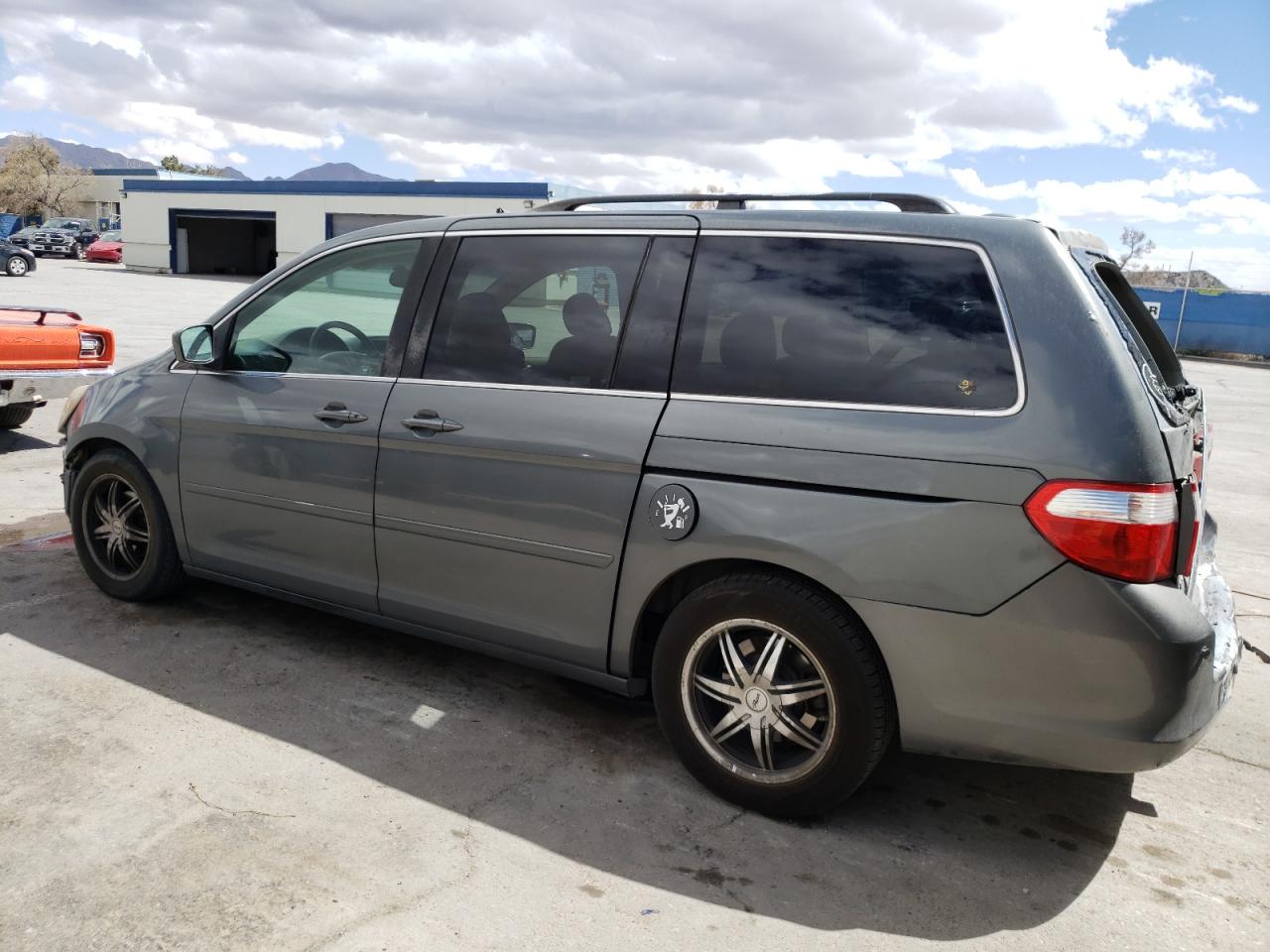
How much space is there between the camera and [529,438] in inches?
135

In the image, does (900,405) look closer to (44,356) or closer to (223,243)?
(44,356)

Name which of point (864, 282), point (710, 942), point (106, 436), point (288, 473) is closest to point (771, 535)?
point (864, 282)

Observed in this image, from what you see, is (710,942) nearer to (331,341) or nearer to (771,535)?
(771,535)

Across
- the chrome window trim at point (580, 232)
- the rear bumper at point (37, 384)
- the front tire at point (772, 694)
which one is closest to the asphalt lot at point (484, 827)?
the front tire at point (772, 694)

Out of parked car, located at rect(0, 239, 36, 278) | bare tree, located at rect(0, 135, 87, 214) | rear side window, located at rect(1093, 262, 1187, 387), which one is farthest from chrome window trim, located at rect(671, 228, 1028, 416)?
bare tree, located at rect(0, 135, 87, 214)

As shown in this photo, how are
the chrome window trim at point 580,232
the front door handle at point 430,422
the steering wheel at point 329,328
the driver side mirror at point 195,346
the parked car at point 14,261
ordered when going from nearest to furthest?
the chrome window trim at point 580,232 < the front door handle at point 430,422 < the steering wheel at point 329,328 < the driver side mirror at point 195,346 < the parked car at point 14,261

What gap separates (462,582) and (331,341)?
1.26 m

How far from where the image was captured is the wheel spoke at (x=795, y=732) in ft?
10.0

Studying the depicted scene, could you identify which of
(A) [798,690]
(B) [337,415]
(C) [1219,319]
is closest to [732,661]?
(A) [798,690]

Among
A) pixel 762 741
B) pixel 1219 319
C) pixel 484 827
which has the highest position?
pixel 1219 319

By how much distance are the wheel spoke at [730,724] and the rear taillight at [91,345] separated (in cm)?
679

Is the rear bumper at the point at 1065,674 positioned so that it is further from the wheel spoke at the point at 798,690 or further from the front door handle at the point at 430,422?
the front door handle at the point at 430,422

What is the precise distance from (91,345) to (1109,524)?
7.82 metres

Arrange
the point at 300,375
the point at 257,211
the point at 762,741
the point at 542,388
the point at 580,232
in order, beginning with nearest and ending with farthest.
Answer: the point at 762,741
the point at 542,388
the point at 580,232
the point at 300,375
the point at 257,211
